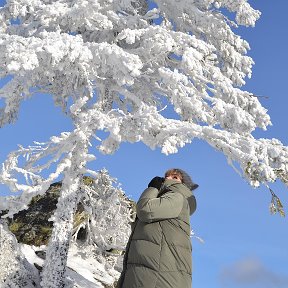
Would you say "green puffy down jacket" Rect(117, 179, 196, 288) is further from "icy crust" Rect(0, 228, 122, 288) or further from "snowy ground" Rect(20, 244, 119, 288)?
"snowy ground" Rect(20, 244, 119, 288)

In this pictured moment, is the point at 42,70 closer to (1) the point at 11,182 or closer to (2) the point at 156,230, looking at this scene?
(1) the point at 11,182

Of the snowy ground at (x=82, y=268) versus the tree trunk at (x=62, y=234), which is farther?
the snowy ground at (x=82, y=268)

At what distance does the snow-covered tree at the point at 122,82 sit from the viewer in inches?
362

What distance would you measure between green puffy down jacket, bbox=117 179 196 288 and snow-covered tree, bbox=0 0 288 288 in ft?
14.1

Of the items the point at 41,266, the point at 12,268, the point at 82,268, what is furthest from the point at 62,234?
the point at 82,268

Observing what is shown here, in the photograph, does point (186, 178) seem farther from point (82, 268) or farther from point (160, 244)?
point (82, 268)

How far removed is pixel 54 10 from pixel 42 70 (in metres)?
1.83

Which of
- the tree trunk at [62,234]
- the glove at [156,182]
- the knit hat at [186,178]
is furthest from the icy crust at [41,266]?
the knit hat at [186,178]

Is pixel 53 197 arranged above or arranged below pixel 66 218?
above

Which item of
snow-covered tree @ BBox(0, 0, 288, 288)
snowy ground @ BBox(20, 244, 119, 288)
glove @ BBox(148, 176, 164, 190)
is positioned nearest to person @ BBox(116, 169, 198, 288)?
glove @ BBox(148, 176, 164, 190)

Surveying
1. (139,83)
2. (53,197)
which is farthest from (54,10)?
(53,197)

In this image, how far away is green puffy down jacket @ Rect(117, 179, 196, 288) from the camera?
415 cm

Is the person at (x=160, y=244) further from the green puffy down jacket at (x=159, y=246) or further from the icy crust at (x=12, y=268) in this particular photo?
the icy crust at (x=12, y=268)

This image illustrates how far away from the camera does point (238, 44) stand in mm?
12672
